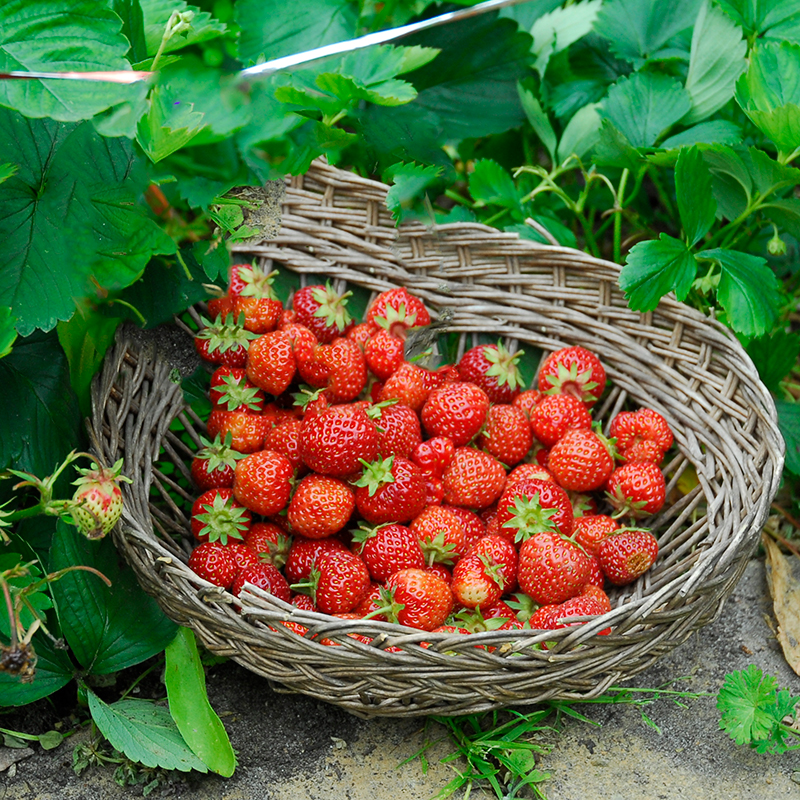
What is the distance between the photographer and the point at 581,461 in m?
1.13

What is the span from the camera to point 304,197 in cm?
128

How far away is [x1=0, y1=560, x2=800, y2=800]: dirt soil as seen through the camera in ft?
3.07

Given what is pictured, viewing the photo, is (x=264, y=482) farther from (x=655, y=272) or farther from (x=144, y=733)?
(x=655, y=272)

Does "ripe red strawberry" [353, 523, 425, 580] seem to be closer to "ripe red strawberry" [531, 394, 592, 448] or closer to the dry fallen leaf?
"ripe red strawberry" [531, 394, 592, 448]

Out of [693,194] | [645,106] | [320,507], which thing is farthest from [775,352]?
[320,507]

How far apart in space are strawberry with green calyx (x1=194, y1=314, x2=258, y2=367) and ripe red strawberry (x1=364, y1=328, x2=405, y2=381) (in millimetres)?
171

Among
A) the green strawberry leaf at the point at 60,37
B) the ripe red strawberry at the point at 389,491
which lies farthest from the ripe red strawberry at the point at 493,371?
the green strawberry leaf at the point at 60,37

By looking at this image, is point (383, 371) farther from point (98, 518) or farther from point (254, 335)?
point (98, 518)

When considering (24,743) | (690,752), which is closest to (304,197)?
(24,743)

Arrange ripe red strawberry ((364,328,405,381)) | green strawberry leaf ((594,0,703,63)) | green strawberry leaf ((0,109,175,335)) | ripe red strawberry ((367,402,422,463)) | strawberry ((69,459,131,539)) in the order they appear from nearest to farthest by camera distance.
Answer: strawberry ((69,459,131,539)), green strawberry leaf ((0,109,175,335)), ripe red strawberry ((367,402,422,463)), ripe red strawberry ((364,328,405,381)), green strawberry leaf ((594,0,703,63))

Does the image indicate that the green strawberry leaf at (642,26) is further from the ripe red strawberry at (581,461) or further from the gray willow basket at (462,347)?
the ripe red strawberry at (581,461)

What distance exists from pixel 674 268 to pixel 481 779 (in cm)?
71

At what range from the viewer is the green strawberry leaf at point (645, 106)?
4.13 ft

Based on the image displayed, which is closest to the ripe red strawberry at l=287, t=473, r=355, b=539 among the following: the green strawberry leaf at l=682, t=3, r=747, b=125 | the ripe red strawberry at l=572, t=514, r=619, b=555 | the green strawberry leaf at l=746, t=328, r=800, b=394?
the ripe red strawberry at l=572, t=514, r=619, b=555
